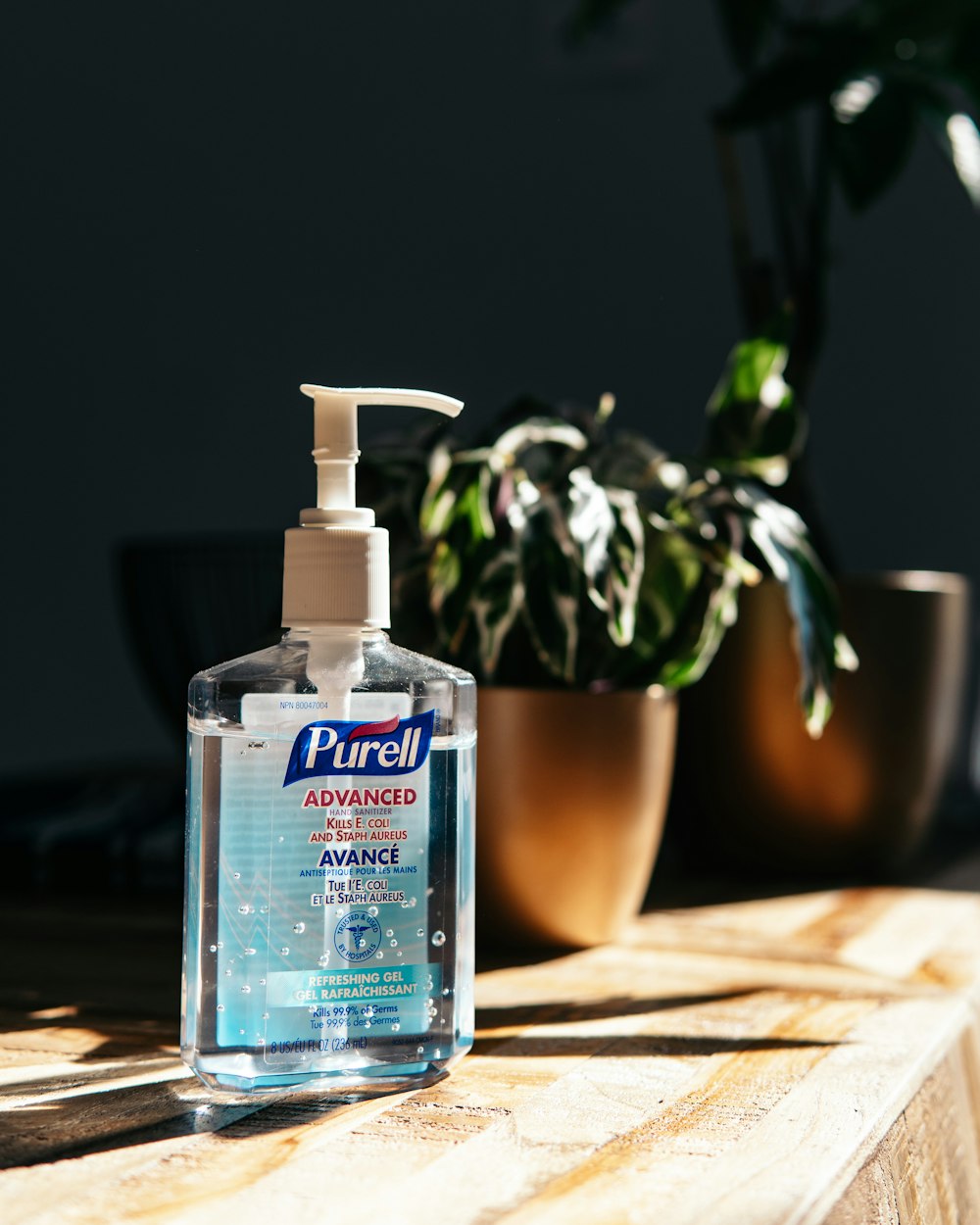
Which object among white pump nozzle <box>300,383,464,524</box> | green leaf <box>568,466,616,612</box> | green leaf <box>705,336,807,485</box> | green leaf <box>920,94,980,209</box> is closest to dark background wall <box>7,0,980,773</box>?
green leaf <box>920,94,980,209</box>

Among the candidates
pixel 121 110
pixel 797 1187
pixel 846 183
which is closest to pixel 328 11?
pixel 121 110

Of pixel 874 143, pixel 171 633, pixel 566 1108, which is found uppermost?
pixel 874 143

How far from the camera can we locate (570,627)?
0.62 m

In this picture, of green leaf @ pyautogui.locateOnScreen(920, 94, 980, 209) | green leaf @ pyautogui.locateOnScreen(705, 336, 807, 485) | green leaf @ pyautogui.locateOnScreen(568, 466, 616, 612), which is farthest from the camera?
green leaf @ pyautogui.locateOnScreen(920, 94, 980, 209)

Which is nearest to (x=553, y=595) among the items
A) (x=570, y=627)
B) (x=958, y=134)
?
(x=570, y=627)

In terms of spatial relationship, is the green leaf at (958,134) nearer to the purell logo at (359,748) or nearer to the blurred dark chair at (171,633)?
the blurred dark chair at (171,633)

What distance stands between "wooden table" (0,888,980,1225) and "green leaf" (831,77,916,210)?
1.51 feet

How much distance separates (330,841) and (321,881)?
0.5 inches

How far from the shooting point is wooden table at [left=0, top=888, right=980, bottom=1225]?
34 centimetres

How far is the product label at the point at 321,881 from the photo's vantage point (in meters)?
0.41

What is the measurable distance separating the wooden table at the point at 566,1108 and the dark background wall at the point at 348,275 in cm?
72

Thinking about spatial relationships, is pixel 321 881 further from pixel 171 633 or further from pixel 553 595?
pixel 171 633

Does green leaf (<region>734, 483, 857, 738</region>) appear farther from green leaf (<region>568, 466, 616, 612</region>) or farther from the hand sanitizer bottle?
the hand sanitizer bottle

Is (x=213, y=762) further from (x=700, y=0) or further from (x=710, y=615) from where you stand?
(x=700, y=0)
